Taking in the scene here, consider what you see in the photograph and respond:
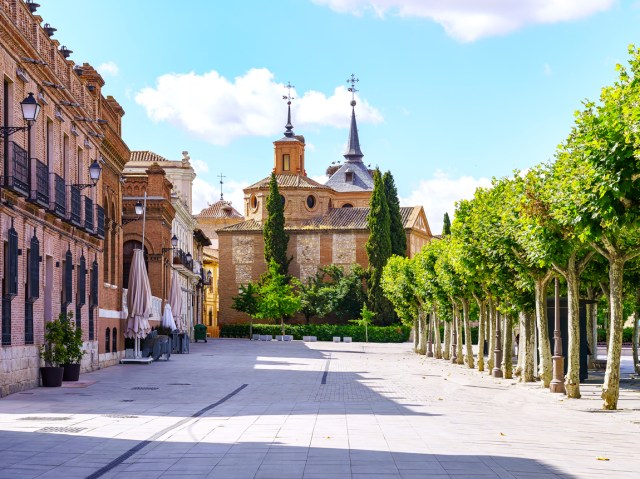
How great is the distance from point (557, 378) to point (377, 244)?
64787 mm

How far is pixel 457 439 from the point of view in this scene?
13695 millimetres

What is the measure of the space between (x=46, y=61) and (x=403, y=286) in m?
35.5

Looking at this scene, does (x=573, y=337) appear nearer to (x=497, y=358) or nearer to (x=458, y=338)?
(x=497, y=358)

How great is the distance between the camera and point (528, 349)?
2948cm

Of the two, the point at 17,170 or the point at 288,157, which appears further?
the point at 288,157

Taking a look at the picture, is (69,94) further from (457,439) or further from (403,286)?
(403,286)

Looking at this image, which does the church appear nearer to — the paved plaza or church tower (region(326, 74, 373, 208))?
church tower (region(326, 74, 373, 208))

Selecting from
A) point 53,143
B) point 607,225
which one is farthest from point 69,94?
point 607,225

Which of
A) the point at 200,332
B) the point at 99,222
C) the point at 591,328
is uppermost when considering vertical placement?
the point at 99,222

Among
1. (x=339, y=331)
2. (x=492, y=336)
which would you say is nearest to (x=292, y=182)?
(x=339, y=331)

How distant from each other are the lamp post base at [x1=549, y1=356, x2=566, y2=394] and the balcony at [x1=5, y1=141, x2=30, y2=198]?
1277 centimetres

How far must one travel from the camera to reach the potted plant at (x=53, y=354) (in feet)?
80.6

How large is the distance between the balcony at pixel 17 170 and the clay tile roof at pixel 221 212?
11208 cm

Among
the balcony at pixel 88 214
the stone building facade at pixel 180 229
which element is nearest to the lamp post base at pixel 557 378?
the balcony at pixel 88 214
